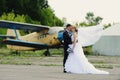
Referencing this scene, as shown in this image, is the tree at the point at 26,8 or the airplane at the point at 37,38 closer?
the airplane at the point at 37,38

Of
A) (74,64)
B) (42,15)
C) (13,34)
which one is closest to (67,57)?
(74,64)

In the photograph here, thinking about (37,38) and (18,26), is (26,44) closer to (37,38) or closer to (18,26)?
(37,38)

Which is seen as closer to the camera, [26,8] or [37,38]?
[37,38]

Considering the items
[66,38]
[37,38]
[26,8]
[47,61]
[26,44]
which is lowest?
[47,61]

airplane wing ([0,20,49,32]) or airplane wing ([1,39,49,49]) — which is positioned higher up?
airplane wing ([0,20,49,32])

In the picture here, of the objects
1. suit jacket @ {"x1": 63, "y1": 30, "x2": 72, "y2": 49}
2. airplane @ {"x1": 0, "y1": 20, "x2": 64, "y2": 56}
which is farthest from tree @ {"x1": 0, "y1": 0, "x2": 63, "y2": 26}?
suit jacket @ {"x1": 63, "y1": 30, "x2": 72, "y2": 49}

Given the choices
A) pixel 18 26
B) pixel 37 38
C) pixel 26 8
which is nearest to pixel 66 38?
pixel 37 38

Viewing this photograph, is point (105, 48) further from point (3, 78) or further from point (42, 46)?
point (3, 78)

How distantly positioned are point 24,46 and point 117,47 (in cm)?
937

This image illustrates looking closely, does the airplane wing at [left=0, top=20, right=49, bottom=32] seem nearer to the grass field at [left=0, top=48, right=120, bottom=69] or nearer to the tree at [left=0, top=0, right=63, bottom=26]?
the grass field at [left=0, top=48, right=120, bottom=69]

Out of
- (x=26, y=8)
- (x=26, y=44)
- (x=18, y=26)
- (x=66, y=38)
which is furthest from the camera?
(x=26, y=8)

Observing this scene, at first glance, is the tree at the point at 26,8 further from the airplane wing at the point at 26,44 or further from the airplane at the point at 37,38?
the airplane wing at the point at 26,44

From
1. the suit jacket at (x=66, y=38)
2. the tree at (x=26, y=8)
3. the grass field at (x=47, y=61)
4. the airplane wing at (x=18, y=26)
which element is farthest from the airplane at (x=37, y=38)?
the tree at (x=26, y=8)

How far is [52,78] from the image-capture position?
15.7m
